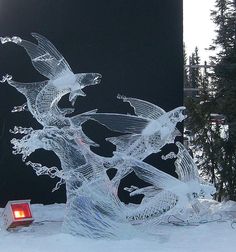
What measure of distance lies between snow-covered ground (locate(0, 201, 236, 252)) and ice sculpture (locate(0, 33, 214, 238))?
162 millimetres

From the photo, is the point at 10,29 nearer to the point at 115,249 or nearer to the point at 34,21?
the point at 34,21

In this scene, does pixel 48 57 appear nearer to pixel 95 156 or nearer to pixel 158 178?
pixel 95 156

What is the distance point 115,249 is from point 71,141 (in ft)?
3.54

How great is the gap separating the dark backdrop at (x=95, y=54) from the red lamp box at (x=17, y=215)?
142 cm

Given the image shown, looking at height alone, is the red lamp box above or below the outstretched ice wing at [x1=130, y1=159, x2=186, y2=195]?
below

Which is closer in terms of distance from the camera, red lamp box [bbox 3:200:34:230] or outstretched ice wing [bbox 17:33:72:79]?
outstretched ice wing [bbox 17:33:72:79]

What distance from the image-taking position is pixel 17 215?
4711 millimetres

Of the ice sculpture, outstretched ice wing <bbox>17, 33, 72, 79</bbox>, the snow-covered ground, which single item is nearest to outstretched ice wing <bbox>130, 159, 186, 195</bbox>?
the ice sculpture

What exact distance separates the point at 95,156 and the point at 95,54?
2.17 meters

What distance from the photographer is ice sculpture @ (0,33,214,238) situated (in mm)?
4500

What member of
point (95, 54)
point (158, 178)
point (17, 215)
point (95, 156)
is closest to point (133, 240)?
point (158, 178)

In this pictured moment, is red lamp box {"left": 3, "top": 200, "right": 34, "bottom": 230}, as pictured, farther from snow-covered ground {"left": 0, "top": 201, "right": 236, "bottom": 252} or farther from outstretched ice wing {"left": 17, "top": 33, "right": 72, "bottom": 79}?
outstretched ice wing {"left": 17, "top": 33, "right": 72, "bottom": 79}

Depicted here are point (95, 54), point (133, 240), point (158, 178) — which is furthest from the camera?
point (95, 54)

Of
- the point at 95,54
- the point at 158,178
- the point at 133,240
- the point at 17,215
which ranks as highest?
the point at 95,54
